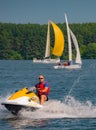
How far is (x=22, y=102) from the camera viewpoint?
1037 inches

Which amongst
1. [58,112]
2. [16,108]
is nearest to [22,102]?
[16,108]

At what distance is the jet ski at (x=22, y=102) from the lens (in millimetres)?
26234

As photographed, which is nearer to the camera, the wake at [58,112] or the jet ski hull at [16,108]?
the jet ski hull at [16,108]

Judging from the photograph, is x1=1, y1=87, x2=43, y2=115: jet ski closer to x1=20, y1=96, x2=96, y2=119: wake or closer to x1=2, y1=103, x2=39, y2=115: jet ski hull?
x1=2, y1=103, x2=39, y2=115: jet ski hull

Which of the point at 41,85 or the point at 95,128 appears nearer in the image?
the point at 95,128

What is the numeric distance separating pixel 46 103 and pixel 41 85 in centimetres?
85

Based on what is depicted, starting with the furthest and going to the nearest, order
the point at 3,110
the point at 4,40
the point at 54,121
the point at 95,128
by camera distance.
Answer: the point at 4,40, the point at 3,110, the point at 54,121, the point at 95,128

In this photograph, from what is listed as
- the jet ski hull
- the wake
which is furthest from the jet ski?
the wake

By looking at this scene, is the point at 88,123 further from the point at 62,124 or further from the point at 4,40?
the point at 4,40

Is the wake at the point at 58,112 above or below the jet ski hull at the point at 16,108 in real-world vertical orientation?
below

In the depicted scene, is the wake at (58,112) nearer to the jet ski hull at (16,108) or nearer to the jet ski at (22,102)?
the jet ski hull at (16,108)

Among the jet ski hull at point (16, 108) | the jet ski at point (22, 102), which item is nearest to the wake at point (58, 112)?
the jet ski hull at point (16, 108)

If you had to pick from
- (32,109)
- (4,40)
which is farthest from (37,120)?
(4,40)

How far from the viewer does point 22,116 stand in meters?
27.0
